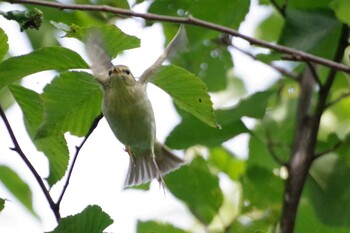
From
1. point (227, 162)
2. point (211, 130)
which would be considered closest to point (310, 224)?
point (211, 130)

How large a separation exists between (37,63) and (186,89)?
32 centimetres

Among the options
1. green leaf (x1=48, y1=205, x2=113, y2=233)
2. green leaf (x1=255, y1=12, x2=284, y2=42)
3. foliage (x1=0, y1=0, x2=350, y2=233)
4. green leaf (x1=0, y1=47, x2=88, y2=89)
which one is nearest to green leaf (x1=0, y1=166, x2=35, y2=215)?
foliage (x1=0, y1=0, x2=350, y2=233)

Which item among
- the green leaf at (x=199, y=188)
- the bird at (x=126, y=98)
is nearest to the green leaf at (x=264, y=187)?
the green leaf at (x=199, y=188)

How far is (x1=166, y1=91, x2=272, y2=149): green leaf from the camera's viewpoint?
8.38 ft

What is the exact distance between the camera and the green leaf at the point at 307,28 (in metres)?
2.35

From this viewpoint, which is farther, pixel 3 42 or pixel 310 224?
pixel 310 224

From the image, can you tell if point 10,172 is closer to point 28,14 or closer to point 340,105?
point 28,14

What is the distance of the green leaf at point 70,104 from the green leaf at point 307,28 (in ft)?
2.17

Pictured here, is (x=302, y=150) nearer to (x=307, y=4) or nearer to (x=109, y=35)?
(x=307, y=4)

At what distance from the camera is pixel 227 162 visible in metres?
Answer: 3.08

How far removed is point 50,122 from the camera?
1.89 meters

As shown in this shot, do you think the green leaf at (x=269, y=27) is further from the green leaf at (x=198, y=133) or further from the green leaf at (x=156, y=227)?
the green leaf at (x=156, y=227)

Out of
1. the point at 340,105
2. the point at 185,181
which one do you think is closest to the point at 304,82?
the point at 185,181

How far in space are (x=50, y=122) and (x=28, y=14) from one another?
0.78ft
